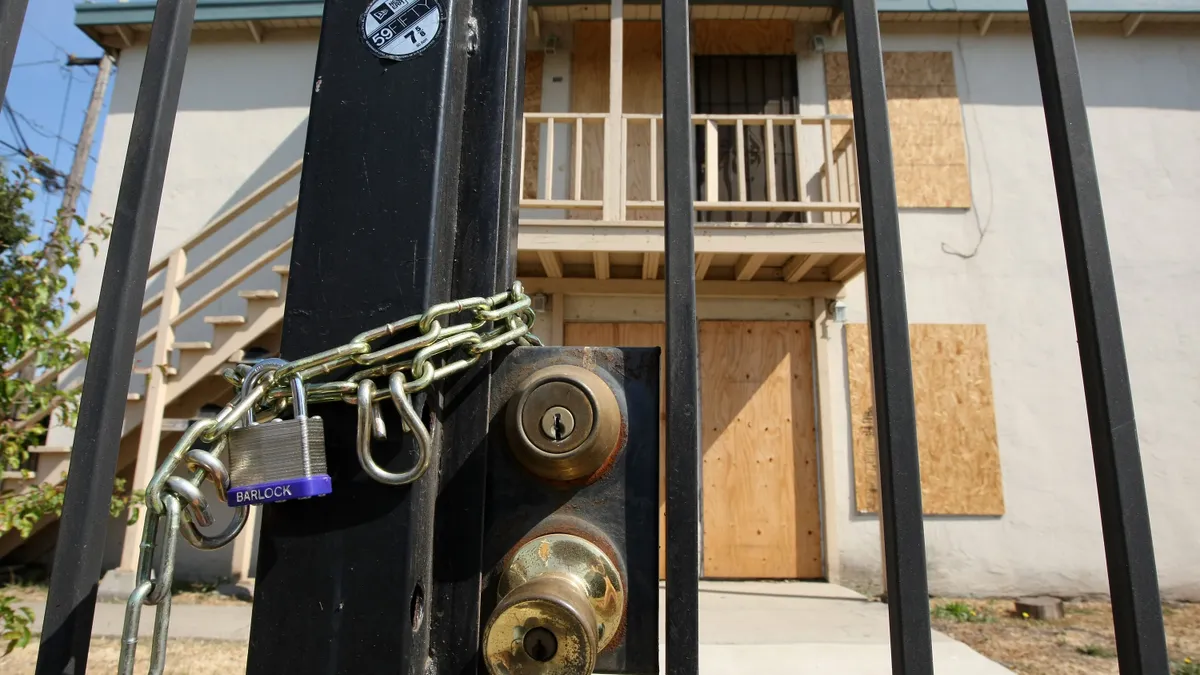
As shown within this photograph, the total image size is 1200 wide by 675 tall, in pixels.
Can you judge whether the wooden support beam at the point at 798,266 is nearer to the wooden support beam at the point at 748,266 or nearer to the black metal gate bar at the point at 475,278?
the wooden support beam at the point at 748,266

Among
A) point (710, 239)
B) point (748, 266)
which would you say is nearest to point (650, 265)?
point (710, 239)

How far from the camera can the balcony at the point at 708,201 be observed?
555 cm

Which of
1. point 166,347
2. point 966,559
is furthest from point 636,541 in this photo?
point 966,559

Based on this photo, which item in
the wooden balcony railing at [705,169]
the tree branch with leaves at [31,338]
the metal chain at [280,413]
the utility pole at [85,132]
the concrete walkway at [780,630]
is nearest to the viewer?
the metal chain at [280,413]

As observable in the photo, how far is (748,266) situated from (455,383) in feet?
18.6

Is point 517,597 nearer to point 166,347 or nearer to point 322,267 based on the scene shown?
point 322,267

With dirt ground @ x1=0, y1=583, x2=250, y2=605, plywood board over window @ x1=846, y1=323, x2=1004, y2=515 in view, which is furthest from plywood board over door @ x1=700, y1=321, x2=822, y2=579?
dirt ground @ x1=0, y1=583, x2=250, y2=605

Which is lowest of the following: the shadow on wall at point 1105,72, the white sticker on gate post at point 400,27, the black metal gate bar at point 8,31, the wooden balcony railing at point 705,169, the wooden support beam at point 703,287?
the white sticker on gate post at point 400,27

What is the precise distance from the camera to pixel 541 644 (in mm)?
573

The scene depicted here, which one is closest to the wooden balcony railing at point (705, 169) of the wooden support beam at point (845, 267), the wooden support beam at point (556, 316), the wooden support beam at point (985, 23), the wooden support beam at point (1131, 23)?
the wooden support beam at point (845, 267)

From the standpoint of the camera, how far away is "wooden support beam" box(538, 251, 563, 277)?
5881 millimetres

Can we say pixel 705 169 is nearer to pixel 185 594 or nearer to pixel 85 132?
pixel 185 594

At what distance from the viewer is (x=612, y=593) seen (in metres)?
0.64

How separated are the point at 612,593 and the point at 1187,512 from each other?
8.01 metres
